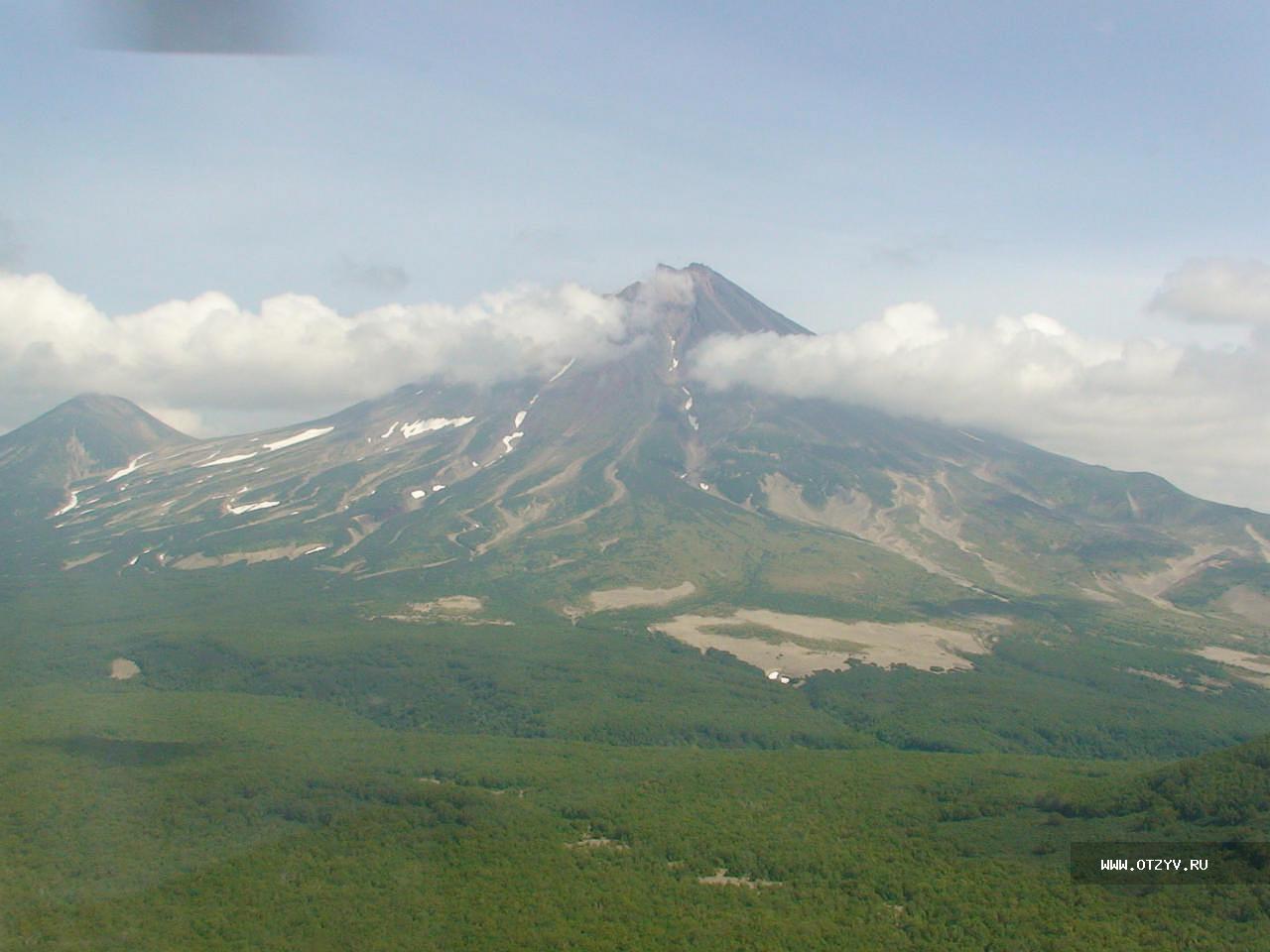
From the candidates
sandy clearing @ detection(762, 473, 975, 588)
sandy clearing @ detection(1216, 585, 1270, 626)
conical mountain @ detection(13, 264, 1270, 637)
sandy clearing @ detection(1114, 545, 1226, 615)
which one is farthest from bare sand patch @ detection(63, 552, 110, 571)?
sandy clearing @ detection(1216, 585, 1270, 626)

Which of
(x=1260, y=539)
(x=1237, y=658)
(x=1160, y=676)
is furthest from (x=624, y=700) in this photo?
(x=1260, y=539)

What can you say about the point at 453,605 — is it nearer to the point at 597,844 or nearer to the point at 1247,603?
the point at 597,844

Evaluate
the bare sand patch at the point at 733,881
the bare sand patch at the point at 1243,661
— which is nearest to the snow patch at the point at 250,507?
the bare sand patch at the point at 1243,661

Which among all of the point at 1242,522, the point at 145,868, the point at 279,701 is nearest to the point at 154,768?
the point at 145,868

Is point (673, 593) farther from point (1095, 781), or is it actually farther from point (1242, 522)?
point (1242, 522)

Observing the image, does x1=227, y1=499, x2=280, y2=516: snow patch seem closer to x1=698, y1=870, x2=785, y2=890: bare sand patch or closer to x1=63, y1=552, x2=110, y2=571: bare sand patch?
x1=63, y1=552, x2=110, y2=571: bare sand patch

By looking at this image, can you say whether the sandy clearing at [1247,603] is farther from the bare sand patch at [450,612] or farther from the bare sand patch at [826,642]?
the bare sand patch at [450,612]
